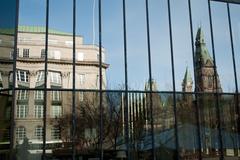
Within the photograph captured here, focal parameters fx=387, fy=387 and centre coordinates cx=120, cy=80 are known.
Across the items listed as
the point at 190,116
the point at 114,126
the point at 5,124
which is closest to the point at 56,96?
the point at 5,124

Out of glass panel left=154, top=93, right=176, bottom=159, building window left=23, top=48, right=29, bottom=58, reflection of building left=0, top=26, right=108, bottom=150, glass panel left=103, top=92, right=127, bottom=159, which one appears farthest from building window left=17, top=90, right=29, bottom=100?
glass panel left=154, top=93, right=176, bottom=159

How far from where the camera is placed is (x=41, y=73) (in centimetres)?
1568

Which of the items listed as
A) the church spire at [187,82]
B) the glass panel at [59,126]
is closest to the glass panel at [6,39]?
the glass panel at [59,126]

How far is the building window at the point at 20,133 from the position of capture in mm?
14727

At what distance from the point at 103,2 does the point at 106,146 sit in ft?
21.1

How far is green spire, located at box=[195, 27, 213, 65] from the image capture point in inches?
721

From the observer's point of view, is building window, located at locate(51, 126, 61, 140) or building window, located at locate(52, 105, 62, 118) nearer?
building window, located at locate(51, 126, 61, 140)

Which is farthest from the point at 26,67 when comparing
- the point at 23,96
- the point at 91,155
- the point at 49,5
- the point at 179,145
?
the point at 179,145

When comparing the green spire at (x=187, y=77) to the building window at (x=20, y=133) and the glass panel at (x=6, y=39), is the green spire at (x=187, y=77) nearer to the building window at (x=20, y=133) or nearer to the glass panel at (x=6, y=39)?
the building window at (x=20, y=133)

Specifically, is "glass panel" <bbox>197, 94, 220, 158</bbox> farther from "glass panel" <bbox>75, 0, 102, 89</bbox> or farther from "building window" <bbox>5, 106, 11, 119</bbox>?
"building window" <bbox>5, 106, 11, 119</bbox>

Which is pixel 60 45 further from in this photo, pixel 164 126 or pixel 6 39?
pixel 164 126

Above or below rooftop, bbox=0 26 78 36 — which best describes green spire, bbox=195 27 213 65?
below

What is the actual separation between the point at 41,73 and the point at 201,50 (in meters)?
7.59

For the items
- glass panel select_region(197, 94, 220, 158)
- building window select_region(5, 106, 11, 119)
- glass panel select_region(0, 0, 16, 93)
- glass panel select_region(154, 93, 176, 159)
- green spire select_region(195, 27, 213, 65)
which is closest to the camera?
building window select_region(5, 106, 11, 119)
